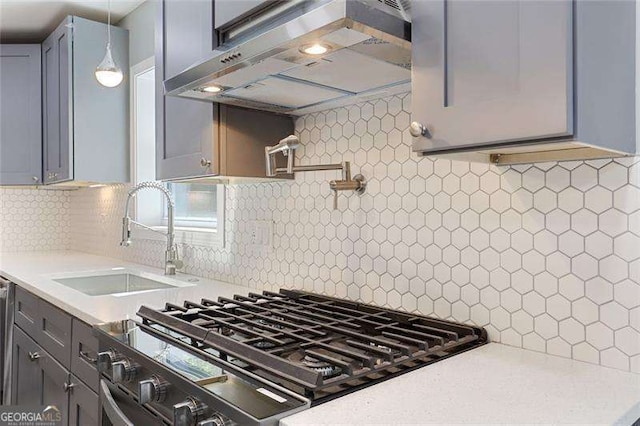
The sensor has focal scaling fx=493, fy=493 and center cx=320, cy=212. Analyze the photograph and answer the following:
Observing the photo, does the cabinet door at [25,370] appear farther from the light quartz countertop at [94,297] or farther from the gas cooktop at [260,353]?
the gas cooktop at [260,353]

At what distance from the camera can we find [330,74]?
52.1 inches

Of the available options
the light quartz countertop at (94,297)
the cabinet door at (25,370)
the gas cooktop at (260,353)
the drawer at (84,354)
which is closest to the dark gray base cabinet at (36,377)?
the cabinet door at (25,370)

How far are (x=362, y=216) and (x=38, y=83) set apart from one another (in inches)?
118

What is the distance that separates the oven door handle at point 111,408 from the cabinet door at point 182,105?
29.4 inches

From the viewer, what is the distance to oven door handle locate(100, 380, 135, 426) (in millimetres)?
1193

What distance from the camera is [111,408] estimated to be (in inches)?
50.2

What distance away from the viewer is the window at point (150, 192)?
2.73 meters

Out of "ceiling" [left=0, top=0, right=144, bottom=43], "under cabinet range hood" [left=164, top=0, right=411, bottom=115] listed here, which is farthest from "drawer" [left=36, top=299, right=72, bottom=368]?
"ceiling" [left=0, top=0, right=144, bottom=43]

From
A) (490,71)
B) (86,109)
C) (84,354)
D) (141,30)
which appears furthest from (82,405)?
(141,30)

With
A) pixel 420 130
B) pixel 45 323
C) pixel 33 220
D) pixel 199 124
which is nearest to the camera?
pixel 420 130

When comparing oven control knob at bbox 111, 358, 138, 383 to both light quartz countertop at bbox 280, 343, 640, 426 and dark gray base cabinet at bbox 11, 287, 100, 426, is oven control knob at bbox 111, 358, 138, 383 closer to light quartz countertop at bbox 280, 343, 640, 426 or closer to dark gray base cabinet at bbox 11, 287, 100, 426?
dark gray base cabinet at bbox 11, 287, 100, 426

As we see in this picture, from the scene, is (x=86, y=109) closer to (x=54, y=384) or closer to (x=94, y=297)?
(x=94, y=297)
